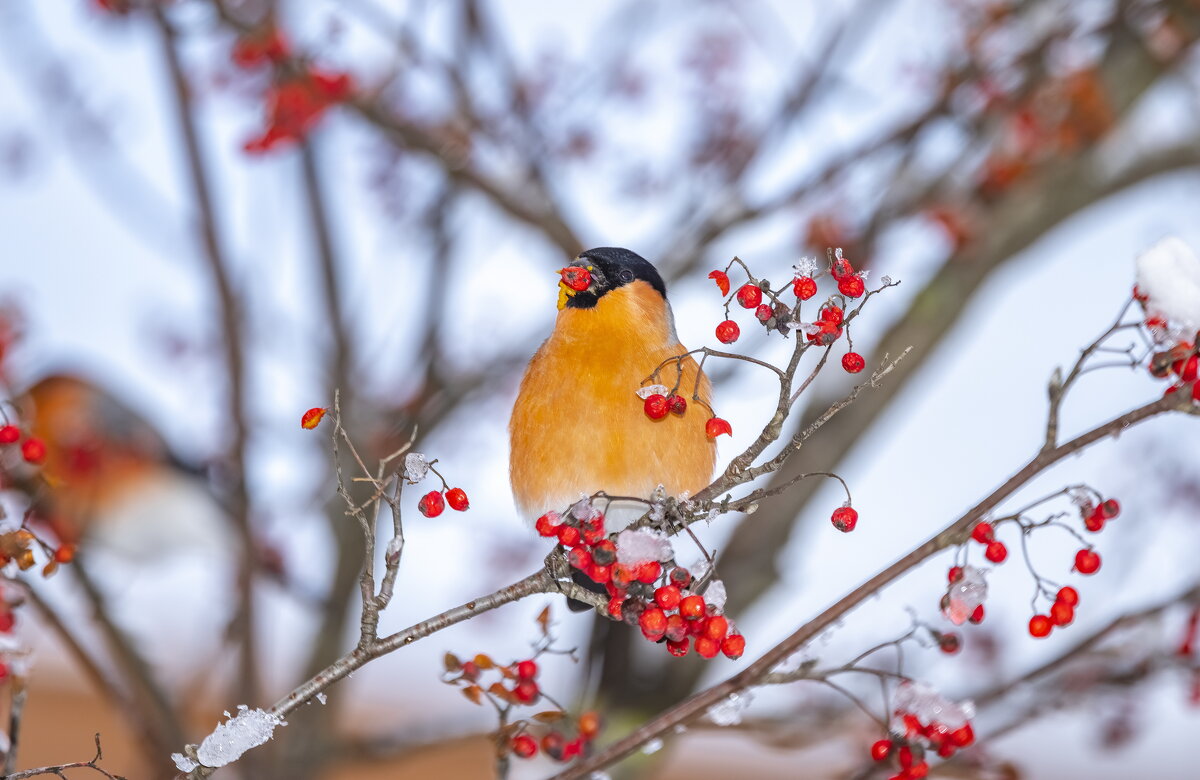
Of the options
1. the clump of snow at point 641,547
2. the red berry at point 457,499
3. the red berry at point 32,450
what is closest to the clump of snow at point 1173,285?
the clump of snow at point 641,547

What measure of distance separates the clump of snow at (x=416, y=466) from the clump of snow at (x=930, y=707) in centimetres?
46

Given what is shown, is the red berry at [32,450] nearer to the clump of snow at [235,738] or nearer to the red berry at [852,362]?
the clump of snow at [235,738]

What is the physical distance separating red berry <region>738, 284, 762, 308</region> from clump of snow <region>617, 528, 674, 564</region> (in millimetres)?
197

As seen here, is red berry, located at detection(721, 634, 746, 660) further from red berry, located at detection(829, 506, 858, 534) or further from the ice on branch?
the ice on branch

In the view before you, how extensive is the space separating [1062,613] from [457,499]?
1.67 feet

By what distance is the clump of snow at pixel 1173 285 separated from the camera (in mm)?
740

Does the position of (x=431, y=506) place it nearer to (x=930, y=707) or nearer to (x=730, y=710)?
(x=730, y=710)


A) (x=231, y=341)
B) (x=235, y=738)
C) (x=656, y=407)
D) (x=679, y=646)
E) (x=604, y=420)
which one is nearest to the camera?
(x=235, y=738)

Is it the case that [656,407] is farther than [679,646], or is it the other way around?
[656,407]

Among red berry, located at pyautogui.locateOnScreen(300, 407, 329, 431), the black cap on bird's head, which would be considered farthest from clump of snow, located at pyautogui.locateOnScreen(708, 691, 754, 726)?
the black cap on bird's head

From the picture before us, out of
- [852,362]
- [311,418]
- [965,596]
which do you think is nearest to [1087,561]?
[965,596]

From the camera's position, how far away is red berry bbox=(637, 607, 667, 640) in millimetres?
807

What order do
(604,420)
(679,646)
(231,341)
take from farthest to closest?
1. (231,341)
2. (604,420)
3. (679,646)

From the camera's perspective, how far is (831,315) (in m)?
0.77
